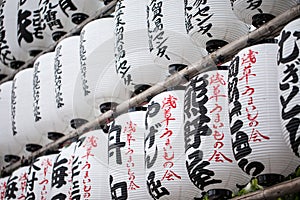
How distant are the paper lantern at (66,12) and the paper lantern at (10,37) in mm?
727

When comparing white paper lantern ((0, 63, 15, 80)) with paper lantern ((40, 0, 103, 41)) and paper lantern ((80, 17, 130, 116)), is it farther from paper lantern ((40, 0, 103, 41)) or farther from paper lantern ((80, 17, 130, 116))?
paper lantern ((80, 17, 130, 116))

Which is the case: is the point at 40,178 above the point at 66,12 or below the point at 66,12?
below

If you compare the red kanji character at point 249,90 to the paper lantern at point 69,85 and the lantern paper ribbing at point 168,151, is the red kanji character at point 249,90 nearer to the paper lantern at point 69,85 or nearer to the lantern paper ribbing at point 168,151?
the lantern paper ribbing at point 168,151

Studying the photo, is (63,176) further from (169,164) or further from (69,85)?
(169,164)

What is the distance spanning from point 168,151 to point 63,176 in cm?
141

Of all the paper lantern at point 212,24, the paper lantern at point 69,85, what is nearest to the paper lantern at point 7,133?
the paper lantern at point 69,85

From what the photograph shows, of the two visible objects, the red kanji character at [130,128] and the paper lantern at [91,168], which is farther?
the paper lantern at [91,168]

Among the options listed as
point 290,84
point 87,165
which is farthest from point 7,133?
point 290,84

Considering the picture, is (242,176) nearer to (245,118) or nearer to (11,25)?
(245,118)

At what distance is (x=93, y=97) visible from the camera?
5.34 m

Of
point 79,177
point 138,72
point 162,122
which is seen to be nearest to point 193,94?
point 162,122

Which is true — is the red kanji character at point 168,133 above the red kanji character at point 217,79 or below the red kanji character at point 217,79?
below

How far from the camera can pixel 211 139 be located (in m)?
3.99

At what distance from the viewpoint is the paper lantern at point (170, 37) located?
14.9 ft
